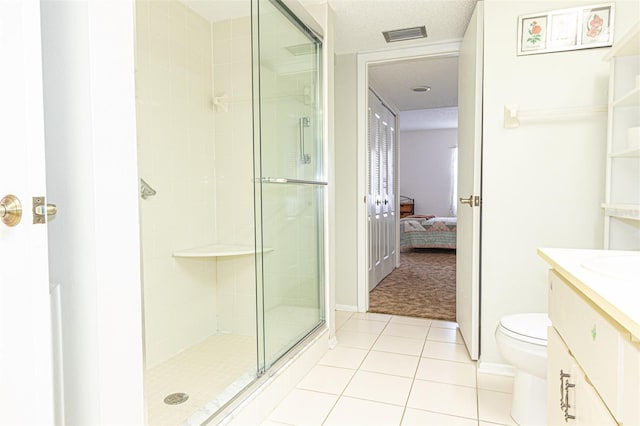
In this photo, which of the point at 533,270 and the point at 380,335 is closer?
the point at 533,270

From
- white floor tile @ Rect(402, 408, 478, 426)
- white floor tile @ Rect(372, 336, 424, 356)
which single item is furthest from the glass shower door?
white floor tile @ Rect(402, 408, 478, 426)

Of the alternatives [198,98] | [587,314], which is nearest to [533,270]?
[587,314]

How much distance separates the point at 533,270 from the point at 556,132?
2.52 ft

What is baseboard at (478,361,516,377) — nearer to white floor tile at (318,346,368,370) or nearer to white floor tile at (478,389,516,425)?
white floor tile at (478,389,516,425)

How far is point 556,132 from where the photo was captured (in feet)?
7.09

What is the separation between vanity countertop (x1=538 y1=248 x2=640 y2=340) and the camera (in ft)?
2.17

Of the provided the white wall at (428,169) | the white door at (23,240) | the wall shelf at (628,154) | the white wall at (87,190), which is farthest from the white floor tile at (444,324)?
the white wall at (428,169)

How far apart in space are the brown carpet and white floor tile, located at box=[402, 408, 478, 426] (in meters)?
1.51

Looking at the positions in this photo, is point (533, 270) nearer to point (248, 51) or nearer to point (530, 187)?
point (530, 187)

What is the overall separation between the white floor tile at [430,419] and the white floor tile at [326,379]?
1.31ft

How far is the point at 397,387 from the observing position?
2.14 metres

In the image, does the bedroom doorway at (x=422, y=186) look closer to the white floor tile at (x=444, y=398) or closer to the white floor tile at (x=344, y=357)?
the white floor tile at (x=344, y=357)

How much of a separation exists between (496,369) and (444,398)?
49 cm

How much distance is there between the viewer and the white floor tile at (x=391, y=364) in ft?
Result: 7.68
